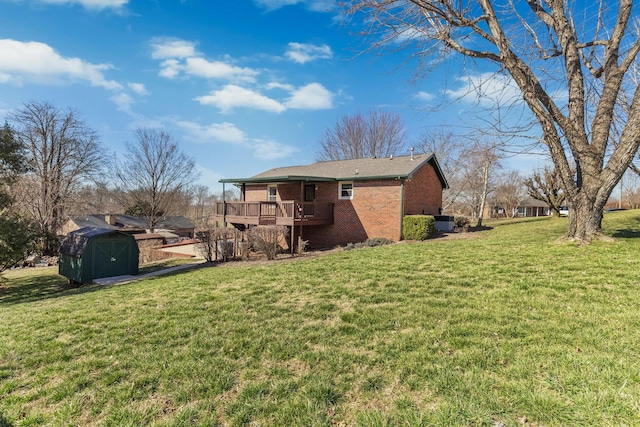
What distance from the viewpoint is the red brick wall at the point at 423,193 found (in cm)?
1599

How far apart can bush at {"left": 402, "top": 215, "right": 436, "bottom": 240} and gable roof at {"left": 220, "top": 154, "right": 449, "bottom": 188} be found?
6.98 feet

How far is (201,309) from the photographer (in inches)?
221

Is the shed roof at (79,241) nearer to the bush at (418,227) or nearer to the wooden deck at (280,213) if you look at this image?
the wooden deck at (280,213)

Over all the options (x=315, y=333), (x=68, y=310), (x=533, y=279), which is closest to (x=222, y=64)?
(x=68, y=310)

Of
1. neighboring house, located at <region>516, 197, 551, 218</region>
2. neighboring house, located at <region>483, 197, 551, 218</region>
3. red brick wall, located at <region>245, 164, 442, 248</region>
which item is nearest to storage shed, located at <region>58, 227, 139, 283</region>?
red brick wall, located at <region>245, 164, 442, 248</region>

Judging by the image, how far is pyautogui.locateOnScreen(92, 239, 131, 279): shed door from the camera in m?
12.3

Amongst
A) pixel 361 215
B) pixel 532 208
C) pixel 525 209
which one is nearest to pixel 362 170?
pixel 361 215

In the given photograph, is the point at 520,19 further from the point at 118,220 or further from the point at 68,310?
the point at 118,220

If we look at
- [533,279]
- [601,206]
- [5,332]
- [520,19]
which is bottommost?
[5,332]

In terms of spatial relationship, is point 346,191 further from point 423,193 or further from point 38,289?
point 38,289

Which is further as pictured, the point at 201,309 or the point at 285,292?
the point at 285,292

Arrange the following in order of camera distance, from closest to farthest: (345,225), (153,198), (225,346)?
(225,346), (345,225), (153,198)

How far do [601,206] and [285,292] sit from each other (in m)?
8.10

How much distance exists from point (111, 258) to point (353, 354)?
42.0 ft
